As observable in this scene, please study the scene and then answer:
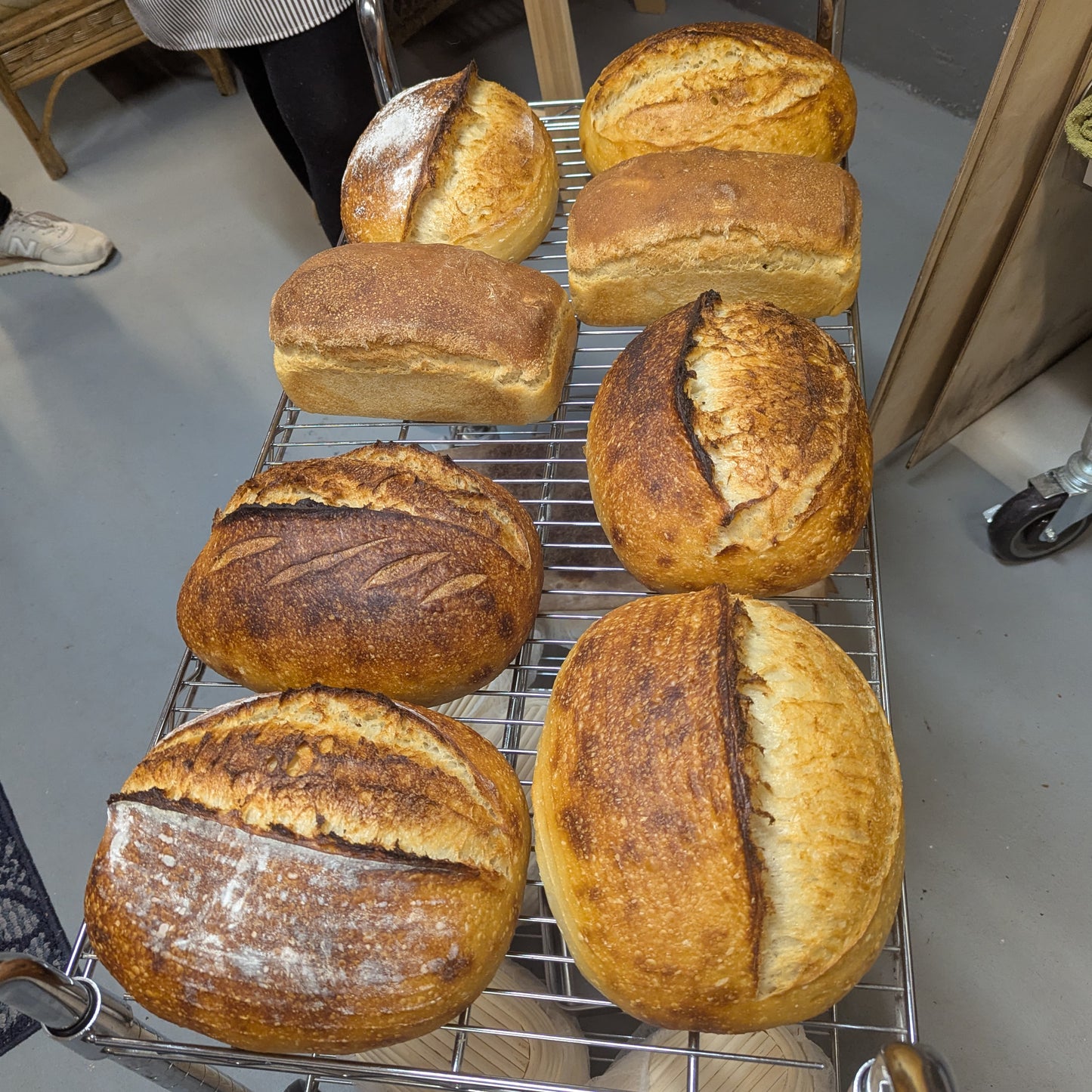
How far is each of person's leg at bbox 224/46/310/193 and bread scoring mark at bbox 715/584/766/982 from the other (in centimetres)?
192

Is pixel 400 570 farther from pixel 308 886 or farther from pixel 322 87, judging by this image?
pixel 322 87

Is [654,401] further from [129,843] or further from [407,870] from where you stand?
[129,843]

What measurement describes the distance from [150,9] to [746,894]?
7.42ft

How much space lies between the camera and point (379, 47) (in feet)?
4.96

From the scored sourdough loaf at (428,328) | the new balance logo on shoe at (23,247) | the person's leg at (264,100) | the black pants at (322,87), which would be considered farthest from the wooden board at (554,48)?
the new balance logo on shoe at (23,247)

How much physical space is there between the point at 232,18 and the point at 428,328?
49.1 inches

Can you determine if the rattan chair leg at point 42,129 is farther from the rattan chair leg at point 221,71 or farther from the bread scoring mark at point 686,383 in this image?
the bread scoring mark at point 686,383

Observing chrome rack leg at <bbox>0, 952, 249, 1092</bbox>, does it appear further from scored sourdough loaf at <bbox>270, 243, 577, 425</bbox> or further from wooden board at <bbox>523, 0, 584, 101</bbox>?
wooden board at <bbox>523, 0, 584, 101</bbox>

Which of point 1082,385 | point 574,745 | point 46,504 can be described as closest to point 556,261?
point 574,745

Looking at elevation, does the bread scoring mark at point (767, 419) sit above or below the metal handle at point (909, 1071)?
above

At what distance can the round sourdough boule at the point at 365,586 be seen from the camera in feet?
3.04

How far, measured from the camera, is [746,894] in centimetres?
71

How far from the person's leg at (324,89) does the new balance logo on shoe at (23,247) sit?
4.92 feet

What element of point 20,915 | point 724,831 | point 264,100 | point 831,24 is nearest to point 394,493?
point 724,831
